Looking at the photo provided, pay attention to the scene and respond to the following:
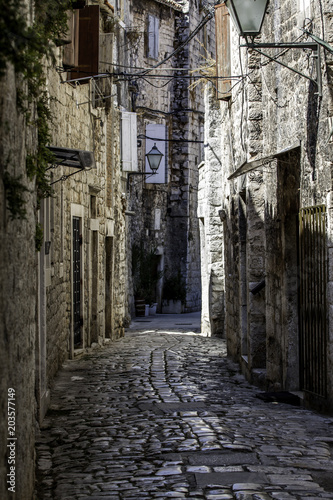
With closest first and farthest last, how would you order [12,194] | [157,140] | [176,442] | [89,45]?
1. [12,194]
2. [176,442]
3. [89,45]
4. [157,140]

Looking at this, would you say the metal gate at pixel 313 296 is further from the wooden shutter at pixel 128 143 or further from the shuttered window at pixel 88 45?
the wooden shutter at pixel 128 143

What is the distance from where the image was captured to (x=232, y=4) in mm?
7020

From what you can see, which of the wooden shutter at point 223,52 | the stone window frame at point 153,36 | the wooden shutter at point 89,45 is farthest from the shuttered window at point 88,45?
the stone window frame at point 153,36

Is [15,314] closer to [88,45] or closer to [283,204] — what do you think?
[283,204]

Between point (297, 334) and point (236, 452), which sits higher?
point (297, 334)

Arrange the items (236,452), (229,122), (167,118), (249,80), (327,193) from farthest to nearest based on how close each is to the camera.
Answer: (167,118) < (229,122) < (249,80) < (327,193) < (236,452)

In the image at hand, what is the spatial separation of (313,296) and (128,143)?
1223 cm

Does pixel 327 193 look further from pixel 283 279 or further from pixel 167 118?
pixel 167 118

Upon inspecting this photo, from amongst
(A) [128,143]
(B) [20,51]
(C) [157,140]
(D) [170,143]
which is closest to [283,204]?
(B) [20,51]

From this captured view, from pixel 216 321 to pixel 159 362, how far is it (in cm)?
579

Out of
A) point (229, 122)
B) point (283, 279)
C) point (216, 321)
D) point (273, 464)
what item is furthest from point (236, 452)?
point (216, 321)

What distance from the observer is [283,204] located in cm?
844

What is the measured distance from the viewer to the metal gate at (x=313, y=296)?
22.9 ft

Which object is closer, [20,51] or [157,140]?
[20,51]
